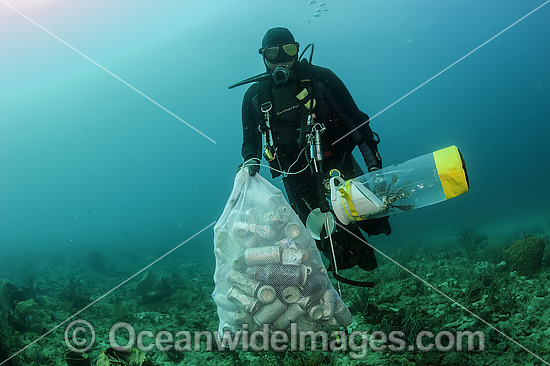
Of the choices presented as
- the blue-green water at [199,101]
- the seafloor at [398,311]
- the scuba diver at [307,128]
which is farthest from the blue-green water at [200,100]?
the scuba diver at [307,128]

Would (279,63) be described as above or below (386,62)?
below

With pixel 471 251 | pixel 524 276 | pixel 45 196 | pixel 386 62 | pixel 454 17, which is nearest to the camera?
pixel 524 276

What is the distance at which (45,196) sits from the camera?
83188mm

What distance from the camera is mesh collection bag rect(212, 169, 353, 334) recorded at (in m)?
2.56

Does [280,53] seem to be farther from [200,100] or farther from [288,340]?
[200,100]

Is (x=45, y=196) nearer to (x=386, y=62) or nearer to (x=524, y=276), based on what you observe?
(x=386, y=62)

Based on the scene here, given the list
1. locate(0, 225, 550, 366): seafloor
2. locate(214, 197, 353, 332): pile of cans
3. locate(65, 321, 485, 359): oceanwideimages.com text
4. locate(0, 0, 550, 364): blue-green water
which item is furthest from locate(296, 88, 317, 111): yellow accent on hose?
locate(0, 0, 550, 364): blue-green water

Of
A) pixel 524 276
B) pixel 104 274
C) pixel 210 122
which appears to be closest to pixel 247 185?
pixel 524 276

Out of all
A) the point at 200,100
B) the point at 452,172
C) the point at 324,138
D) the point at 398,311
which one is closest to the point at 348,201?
the point at 452,172

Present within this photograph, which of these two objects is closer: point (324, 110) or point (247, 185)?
point (247, 185)

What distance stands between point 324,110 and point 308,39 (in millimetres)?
44262

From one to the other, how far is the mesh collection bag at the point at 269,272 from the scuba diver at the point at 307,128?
466mm

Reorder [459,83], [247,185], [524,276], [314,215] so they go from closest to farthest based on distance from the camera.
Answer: [247,185] < [314,215] < [524,276] < [459,83]

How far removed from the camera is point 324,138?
348cm
